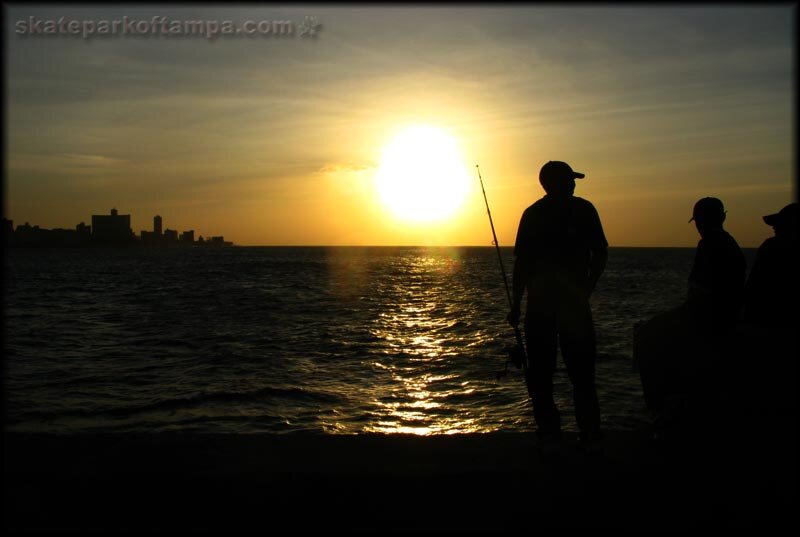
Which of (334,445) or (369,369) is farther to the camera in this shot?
(369,369)

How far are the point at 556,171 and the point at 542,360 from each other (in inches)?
54.1

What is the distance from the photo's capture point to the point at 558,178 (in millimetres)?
4762

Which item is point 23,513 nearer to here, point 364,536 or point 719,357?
point 364,536

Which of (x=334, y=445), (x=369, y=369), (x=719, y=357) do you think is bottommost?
(x=369, y=369)

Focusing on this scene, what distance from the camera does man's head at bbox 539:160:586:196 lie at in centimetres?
475

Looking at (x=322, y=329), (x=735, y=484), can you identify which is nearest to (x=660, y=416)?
(x=735, y=484)

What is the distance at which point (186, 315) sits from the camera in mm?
26141

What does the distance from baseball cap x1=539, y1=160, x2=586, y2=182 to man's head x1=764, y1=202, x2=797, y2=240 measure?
1.51 metres

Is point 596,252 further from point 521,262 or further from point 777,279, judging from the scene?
point 777,279

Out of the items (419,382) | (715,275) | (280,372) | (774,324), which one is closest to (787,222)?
(715,275)

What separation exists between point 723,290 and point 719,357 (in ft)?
1.90

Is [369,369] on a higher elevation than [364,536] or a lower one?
lower

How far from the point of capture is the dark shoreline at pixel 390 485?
3.36 m

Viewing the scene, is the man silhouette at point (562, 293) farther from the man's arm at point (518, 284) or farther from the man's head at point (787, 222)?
the man's head at point (787, 222)
